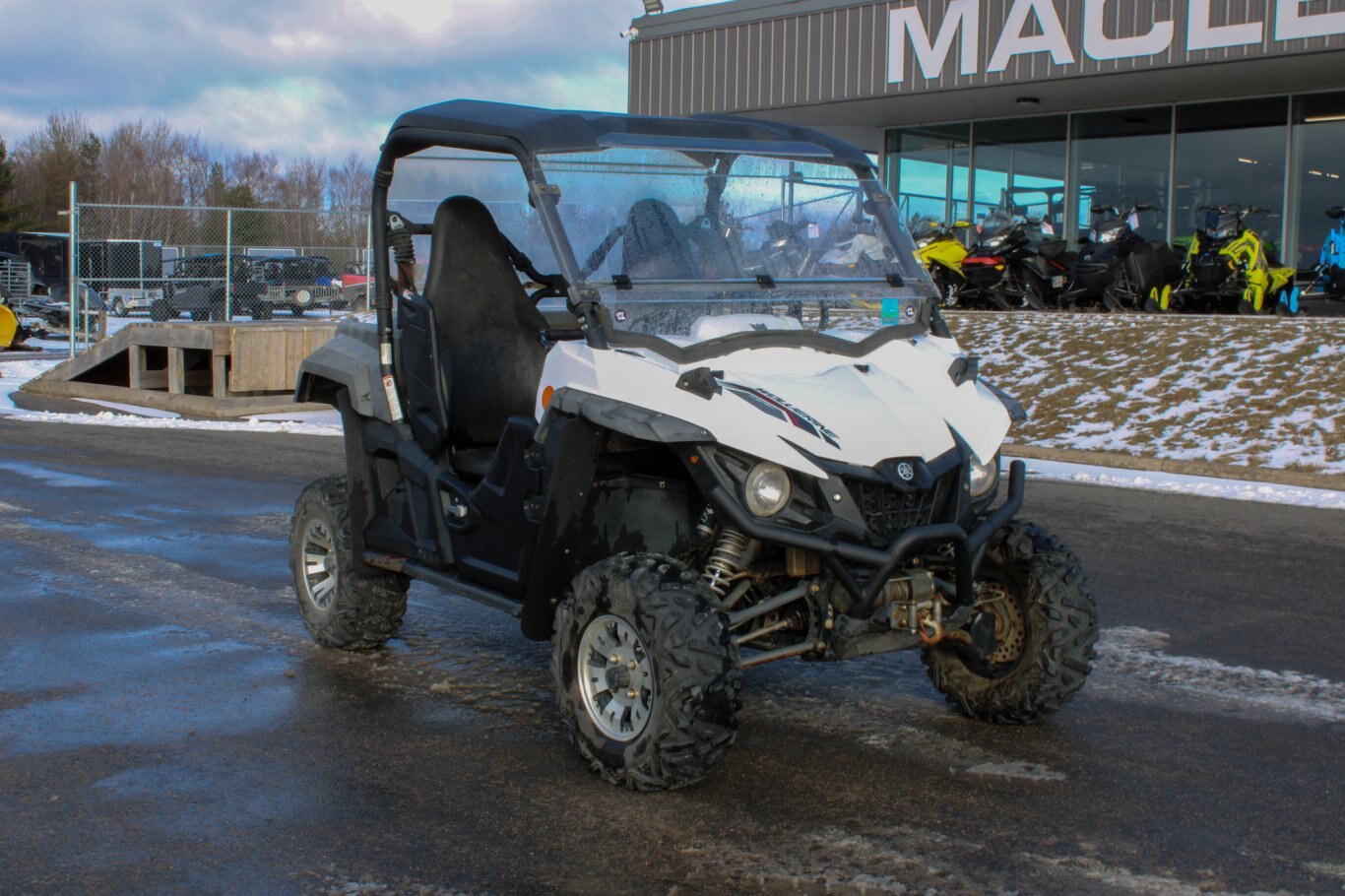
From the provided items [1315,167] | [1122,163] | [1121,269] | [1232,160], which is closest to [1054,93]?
[1122,163]

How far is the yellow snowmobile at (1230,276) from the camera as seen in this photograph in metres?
17.2

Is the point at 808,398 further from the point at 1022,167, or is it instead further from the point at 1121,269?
the point at 1022,167

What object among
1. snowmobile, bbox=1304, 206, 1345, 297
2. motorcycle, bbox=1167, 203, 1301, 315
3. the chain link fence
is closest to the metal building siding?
snowmobile, bbox=1304, 206, 1345, 297

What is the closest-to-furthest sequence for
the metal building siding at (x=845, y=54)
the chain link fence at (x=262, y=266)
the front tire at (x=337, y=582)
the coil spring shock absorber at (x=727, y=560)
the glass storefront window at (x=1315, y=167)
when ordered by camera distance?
1. the coil spring shock absorber at (x=727, y=560)
2. the front tire at (x=337, y=582)
3. the metal building siding at (x=845, y=54)
4. the glass storefront window at (x=1315, y=167)
5. the chain link fence at (x=262, y=266)

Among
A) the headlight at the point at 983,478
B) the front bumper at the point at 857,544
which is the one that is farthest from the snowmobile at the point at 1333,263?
the front bumper at the point at 857,544

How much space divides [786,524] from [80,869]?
6.82ft

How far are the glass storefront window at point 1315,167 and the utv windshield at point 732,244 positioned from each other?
16.1m

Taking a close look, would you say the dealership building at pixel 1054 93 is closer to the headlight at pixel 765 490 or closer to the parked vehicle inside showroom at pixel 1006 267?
the parked vehicle inside showroom at pixel 1006 267

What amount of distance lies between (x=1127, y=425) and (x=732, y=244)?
847cm

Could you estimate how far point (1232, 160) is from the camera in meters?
20.4

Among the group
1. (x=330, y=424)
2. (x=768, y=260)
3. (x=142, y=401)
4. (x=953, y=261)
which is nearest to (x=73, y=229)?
(x=142, y=401)

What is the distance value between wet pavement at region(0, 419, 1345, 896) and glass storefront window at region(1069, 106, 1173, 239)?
47.9 feet

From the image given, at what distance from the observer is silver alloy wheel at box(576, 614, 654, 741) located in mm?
4359

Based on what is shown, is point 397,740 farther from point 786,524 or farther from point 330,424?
point 330,424
